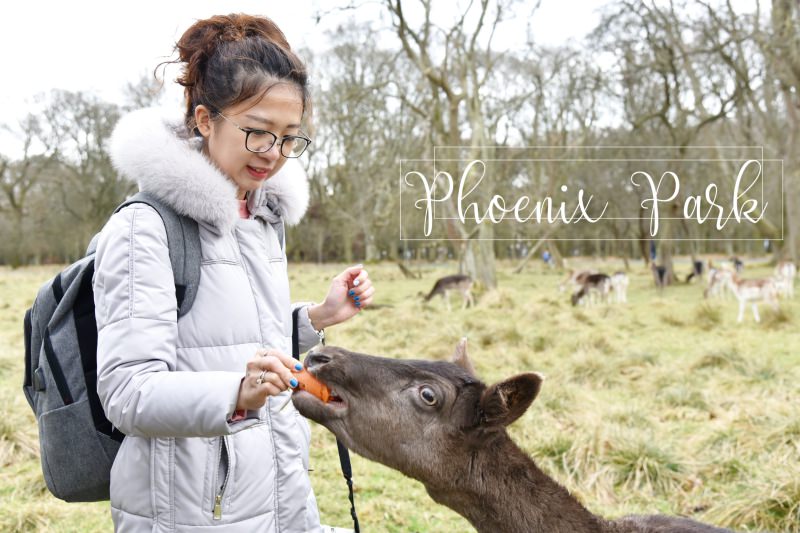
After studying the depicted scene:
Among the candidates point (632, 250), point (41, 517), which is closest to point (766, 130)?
point (632, 250)

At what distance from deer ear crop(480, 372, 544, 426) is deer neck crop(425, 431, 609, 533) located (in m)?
0.13

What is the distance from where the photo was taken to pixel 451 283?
18109mm

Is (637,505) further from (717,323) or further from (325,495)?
(717,323)

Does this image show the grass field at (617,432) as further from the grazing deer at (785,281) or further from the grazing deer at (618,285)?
the grazing deer at (618,285)

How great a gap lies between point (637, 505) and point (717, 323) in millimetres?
8513

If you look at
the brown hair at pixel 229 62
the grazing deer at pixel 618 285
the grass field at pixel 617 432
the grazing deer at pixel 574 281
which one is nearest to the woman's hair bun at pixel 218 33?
the brown hair at pixel 229 62

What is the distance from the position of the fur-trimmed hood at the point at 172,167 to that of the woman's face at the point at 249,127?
6cm

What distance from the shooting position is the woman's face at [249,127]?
78.5 inches

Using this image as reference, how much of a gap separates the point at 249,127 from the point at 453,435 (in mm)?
1286

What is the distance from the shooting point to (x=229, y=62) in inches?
77.3

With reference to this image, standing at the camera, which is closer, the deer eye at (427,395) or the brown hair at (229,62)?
the brown hair at (229,62)

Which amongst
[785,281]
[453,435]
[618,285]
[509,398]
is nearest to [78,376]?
[453,435]

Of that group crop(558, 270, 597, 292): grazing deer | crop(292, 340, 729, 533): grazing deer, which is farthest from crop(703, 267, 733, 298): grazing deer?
crop(292, 340, 729, 533): grazing deer

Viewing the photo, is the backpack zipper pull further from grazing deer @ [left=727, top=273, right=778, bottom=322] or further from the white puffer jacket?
grazing deer @ [left=727, top=273, right=778, bottom=322]
